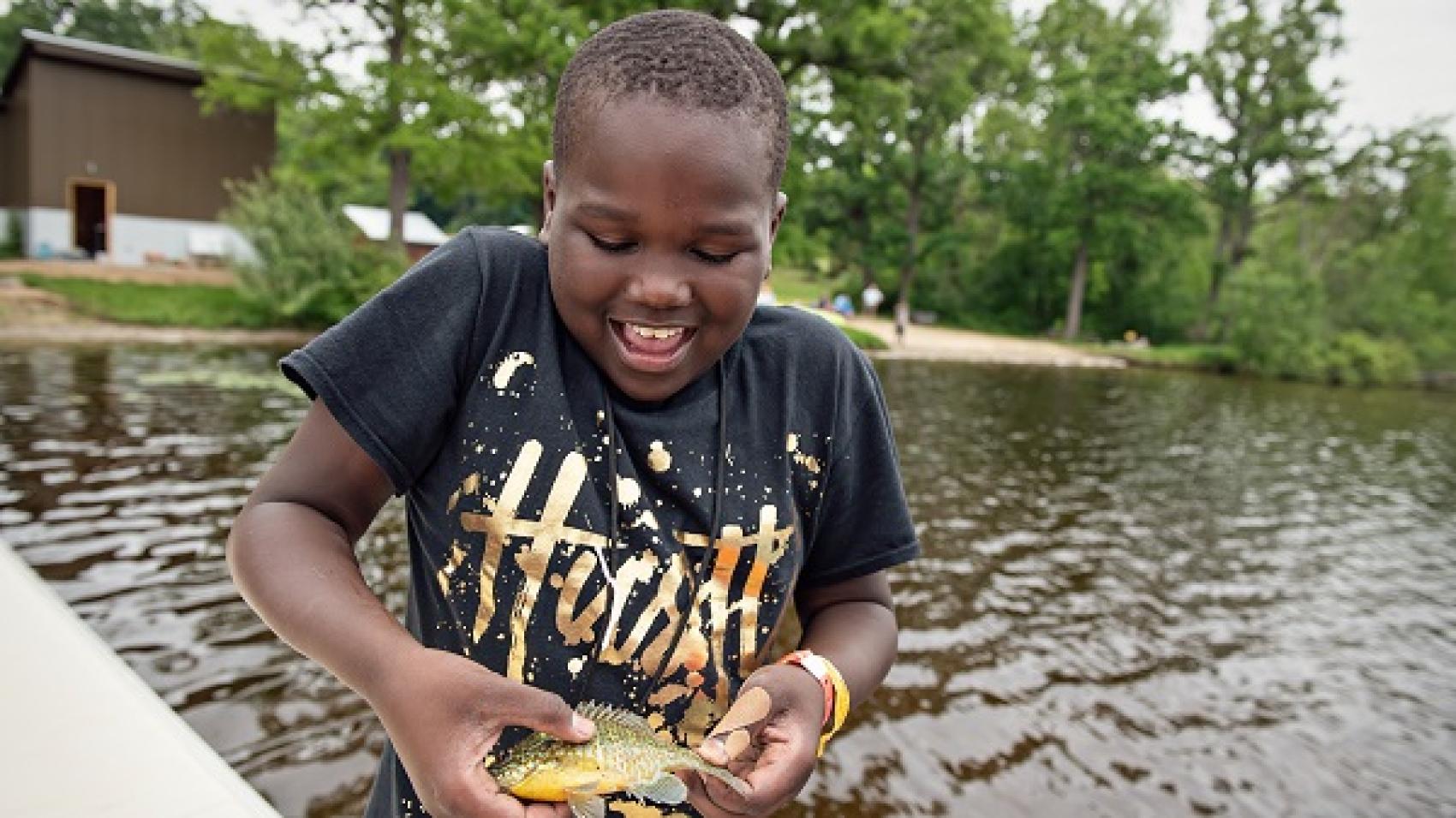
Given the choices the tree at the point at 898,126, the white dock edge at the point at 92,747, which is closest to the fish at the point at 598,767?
the white dock edge at the point at 92,747

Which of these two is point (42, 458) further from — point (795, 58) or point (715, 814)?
point (795, 58)

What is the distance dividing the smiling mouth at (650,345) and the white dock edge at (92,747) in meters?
1.48

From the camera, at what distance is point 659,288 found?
3.43 ft

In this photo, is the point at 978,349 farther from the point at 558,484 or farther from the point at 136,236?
the point at 558,484

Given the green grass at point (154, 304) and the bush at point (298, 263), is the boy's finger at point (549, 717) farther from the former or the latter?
the green grass at point (154, 304)

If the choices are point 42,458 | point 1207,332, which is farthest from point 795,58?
point 1207,332

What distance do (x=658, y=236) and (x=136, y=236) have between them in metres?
25.0

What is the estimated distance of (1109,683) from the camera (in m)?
4.89

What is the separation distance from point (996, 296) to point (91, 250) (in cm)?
3073

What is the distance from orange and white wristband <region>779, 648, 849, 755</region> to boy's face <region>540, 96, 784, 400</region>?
39 centimetres

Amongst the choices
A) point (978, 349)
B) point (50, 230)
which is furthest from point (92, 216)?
point (978, 349)

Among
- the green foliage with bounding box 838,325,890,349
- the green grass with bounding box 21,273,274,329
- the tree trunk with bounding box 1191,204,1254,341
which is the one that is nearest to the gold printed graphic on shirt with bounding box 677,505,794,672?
the green grass with bounding box 21,273,274,329

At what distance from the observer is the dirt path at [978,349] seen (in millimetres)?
24297

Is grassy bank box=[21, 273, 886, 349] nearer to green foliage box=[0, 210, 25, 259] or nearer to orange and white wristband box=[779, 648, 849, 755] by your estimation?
green foliage box=[0, 210, 25, 259]
